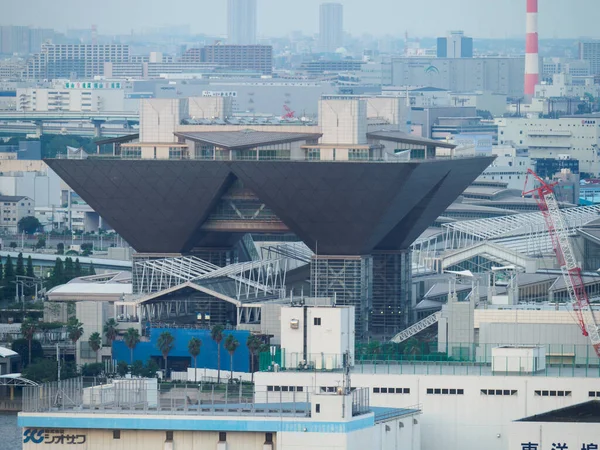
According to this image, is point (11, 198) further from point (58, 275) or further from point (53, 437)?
point (53, 437)

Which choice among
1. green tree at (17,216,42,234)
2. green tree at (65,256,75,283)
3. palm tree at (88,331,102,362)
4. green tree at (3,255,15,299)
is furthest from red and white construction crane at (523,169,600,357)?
green tree at (17,216,42,234)

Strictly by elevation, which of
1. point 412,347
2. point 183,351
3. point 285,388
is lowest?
point 183,351

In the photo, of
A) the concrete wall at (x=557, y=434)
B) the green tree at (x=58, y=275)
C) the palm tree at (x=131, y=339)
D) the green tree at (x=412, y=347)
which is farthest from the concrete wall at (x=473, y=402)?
the green tree at (x=58, y=275)

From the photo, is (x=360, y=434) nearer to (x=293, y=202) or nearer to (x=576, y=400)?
(x=576, y=400)

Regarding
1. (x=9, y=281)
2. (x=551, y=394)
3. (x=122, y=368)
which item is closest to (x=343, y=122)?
(x=122, y=368)

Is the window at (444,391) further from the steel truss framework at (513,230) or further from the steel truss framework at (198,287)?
the steel truss framework at (513,230)

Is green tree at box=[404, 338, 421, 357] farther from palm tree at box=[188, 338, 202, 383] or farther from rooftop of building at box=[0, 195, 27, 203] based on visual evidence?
rooftop of building at box=[0, 195, 27, 203]
